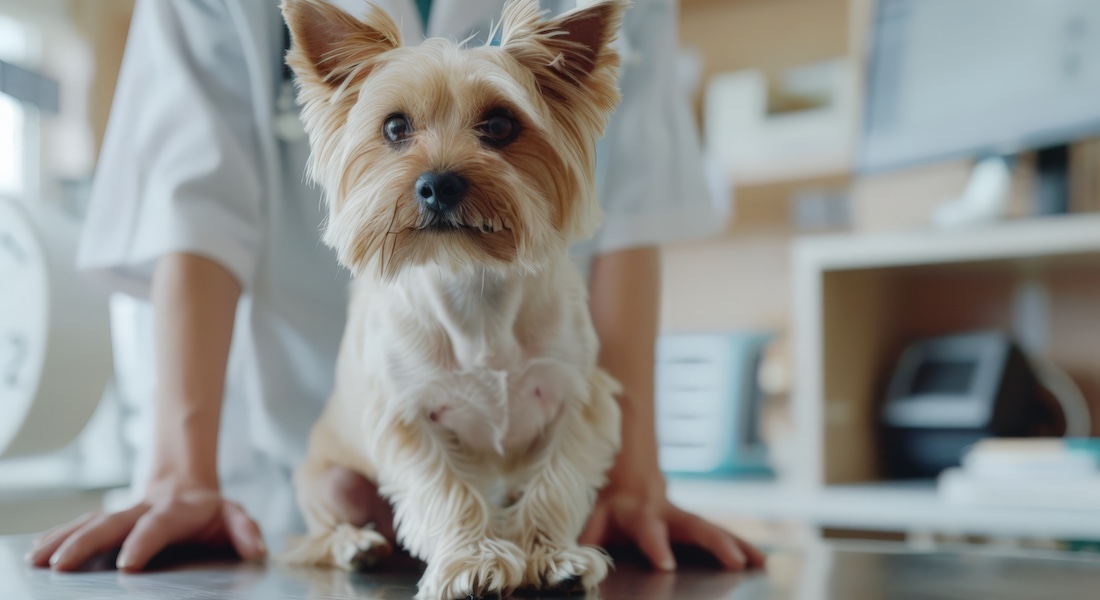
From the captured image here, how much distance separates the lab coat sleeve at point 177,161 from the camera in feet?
2.25

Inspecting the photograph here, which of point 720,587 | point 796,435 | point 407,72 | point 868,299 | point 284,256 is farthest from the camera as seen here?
point 868,299

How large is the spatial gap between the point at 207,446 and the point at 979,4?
1362mm

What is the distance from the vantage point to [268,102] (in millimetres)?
624

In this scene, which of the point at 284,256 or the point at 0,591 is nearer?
the point at 0,591

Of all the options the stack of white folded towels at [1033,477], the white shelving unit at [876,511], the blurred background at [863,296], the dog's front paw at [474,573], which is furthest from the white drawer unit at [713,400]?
the dog's front paw at [474,573]

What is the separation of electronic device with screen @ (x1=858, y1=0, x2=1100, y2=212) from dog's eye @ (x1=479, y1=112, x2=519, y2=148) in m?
1.14

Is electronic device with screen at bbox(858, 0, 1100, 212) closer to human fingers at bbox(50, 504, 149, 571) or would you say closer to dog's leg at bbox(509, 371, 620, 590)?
dog's leg at bbox(509, 371, 620, 590)

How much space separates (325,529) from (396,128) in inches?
13.0

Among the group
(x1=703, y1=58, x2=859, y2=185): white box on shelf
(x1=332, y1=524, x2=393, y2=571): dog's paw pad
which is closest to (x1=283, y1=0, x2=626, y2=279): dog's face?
(x1=332, y1=524, x2=393, y2=571): dog's paw pad

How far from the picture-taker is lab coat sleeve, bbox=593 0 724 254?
2.36 feet

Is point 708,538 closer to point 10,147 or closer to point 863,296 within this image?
point 10,147

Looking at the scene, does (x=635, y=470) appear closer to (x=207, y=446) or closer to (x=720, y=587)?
(x=720, y=587)

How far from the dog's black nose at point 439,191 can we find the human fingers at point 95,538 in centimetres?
38

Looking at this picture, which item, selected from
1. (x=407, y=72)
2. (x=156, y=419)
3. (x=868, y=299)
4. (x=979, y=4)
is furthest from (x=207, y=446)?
(x=979, y=4)
